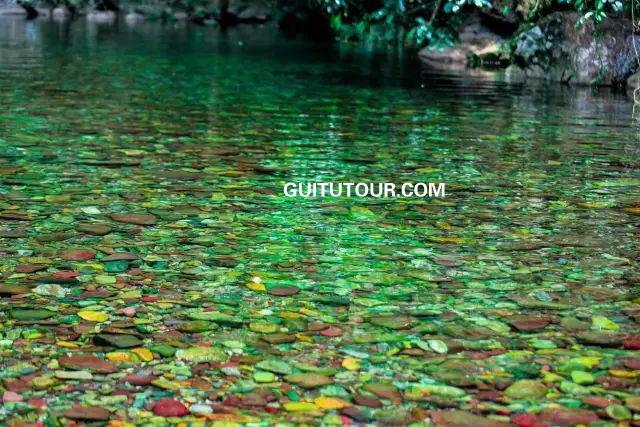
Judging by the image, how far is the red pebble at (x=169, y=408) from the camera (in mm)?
3221

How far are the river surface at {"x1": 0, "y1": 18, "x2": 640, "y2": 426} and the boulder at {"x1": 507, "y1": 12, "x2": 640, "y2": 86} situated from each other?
5.18 m

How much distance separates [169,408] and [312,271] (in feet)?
5.67

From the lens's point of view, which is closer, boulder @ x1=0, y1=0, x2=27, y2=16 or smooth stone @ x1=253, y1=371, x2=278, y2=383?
smooth stone @ x1=253, y1=371, x2=278, y2=383

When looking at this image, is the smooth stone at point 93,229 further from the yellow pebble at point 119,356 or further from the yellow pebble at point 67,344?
the yellow pebble at point 119,356

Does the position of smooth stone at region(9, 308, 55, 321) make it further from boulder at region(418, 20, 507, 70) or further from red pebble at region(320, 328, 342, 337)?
boulder at region(418, 20, 507, 70)

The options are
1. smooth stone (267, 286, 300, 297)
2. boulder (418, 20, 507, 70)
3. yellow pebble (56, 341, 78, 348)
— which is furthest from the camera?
boulder (418, 20, 507, 70)

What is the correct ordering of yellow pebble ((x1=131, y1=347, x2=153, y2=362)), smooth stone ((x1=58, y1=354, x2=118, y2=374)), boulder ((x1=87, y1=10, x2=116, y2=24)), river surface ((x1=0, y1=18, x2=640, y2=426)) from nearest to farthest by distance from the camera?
river surface ((x1=0, y1=18, x2=640, y2=426)) → smooth stone ((x1=58, y1=354, x2=118, y2=374)) → yellow pebble ((x1=131, y1=347, x2=153, y2=362)) → boulder ((x1=87, y1=10, x2=116, y2=24))

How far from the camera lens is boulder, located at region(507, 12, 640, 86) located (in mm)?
15477

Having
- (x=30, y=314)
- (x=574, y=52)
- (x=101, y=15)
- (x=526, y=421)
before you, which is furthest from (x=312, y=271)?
(x=101, y=15)

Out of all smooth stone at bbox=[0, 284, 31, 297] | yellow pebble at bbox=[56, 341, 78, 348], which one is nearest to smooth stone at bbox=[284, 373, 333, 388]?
yellow pebble at bbox=[56, 341, 78, 348]

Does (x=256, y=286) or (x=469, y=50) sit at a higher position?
(x=469, y=50)

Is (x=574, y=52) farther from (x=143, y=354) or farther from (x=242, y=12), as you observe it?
(x=242, y=12)

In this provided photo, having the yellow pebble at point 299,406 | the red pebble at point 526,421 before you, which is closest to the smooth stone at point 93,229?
the yellow pebble at point 299,406

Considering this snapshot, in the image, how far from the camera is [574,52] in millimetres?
16375
